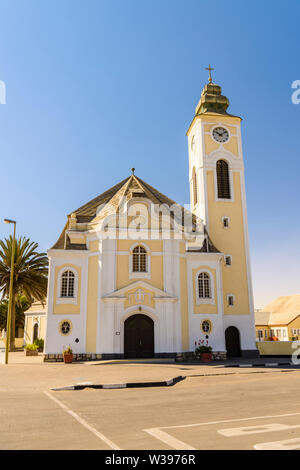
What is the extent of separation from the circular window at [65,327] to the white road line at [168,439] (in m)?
21.1

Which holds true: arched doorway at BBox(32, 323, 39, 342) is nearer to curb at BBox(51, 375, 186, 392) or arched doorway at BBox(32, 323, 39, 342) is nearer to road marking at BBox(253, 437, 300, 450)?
curb at BBox(51, 375, 186, 392)

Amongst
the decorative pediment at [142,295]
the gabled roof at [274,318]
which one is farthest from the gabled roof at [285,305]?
the decorative pediment at [142,295]

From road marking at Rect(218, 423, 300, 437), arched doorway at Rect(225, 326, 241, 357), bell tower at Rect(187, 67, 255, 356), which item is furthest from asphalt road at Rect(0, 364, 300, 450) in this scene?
bell tower at Rect(187, 67, 255, 356)

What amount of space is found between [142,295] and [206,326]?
221 inches

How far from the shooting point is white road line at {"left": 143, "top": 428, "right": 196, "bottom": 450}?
597 centimetres

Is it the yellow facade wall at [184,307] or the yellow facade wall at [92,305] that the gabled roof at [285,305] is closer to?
the yellow facade wall at [184,307]

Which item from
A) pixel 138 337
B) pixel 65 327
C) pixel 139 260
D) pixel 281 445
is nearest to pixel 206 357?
pixel 138 337

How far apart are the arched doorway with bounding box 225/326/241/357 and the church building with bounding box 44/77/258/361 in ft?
0.26

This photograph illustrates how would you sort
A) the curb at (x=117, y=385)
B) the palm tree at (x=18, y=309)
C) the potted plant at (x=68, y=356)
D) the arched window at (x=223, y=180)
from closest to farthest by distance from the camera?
1. the curb at (x=117, y=385)
2. the potted plant at (x=68, y=356)
3. the arched window at (x=223, y=180)
4. the palm tree at (x=18, y=309)

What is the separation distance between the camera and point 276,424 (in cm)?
753

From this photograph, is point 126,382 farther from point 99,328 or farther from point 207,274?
point 207,274

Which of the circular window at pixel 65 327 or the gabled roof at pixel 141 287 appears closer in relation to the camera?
the gabled roof at pixel 141 287

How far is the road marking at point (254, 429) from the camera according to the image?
6777mm
